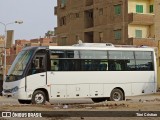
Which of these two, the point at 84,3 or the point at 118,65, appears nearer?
the point at 118,65

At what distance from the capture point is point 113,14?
5303 cm

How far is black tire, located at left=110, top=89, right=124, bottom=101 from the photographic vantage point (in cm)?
2556

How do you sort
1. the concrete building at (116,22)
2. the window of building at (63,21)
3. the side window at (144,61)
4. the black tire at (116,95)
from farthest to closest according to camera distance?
the window of building at (63,21) → the concrete building at (116,22) → the side window at (144,61) → the black tire at (116,95)

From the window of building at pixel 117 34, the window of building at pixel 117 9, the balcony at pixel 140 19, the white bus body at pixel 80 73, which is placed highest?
the window of building at pixel 117 9

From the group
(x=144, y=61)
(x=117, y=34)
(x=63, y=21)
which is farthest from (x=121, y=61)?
(x=63, y=21)

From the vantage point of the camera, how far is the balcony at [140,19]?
49.8 m

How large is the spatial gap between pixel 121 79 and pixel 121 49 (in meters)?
1.70

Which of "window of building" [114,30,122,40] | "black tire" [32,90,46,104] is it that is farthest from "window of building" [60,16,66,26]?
"black tire" [32,90,46,104]

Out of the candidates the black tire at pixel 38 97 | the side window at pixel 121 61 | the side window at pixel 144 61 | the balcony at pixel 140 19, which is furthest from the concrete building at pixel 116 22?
the black tire at pixel 38 97

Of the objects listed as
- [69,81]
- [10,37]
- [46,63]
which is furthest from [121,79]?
[10,37]

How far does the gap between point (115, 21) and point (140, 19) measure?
11.9 ft

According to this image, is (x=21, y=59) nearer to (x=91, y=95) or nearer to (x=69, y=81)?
(x=69, y=81)

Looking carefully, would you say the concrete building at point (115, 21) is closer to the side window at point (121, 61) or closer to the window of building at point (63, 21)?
the window of building at point (63, 21)

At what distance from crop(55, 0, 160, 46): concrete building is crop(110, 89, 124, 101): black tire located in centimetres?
2393
